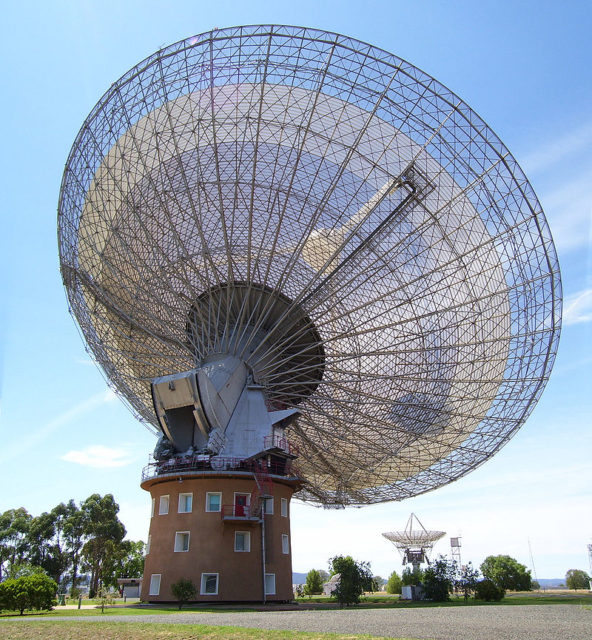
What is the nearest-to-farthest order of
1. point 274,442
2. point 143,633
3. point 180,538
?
point 143,633
point 180,538
point 274,442

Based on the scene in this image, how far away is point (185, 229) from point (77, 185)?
6.81 metres

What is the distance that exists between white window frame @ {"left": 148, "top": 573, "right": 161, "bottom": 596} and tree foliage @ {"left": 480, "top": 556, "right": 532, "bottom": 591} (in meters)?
60.0

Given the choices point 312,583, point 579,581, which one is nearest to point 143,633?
point 312,583

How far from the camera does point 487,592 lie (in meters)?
36.9

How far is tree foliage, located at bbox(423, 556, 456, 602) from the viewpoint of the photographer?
123ft

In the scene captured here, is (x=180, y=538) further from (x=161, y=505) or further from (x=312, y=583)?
(x=312, y=583)

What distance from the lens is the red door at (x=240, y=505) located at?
3109 centimetres

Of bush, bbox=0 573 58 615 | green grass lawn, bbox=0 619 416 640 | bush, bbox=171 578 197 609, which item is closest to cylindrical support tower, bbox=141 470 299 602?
bush, bbox=171 578 197 609

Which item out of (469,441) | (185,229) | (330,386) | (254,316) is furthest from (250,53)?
(469,441)

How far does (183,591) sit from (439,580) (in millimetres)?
18378

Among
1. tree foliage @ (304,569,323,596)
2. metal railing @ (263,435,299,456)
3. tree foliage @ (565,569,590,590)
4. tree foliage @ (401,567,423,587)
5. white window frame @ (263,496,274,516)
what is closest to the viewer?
white window frame @ (263,496,274,516)

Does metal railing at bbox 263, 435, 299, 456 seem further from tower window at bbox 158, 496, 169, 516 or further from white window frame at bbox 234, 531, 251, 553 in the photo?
tower window at bbox 158, 496, 169, 516

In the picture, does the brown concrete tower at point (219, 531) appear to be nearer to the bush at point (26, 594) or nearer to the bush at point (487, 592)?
the bush at point (26, 594)

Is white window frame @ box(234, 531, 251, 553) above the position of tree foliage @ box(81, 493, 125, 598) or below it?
below
